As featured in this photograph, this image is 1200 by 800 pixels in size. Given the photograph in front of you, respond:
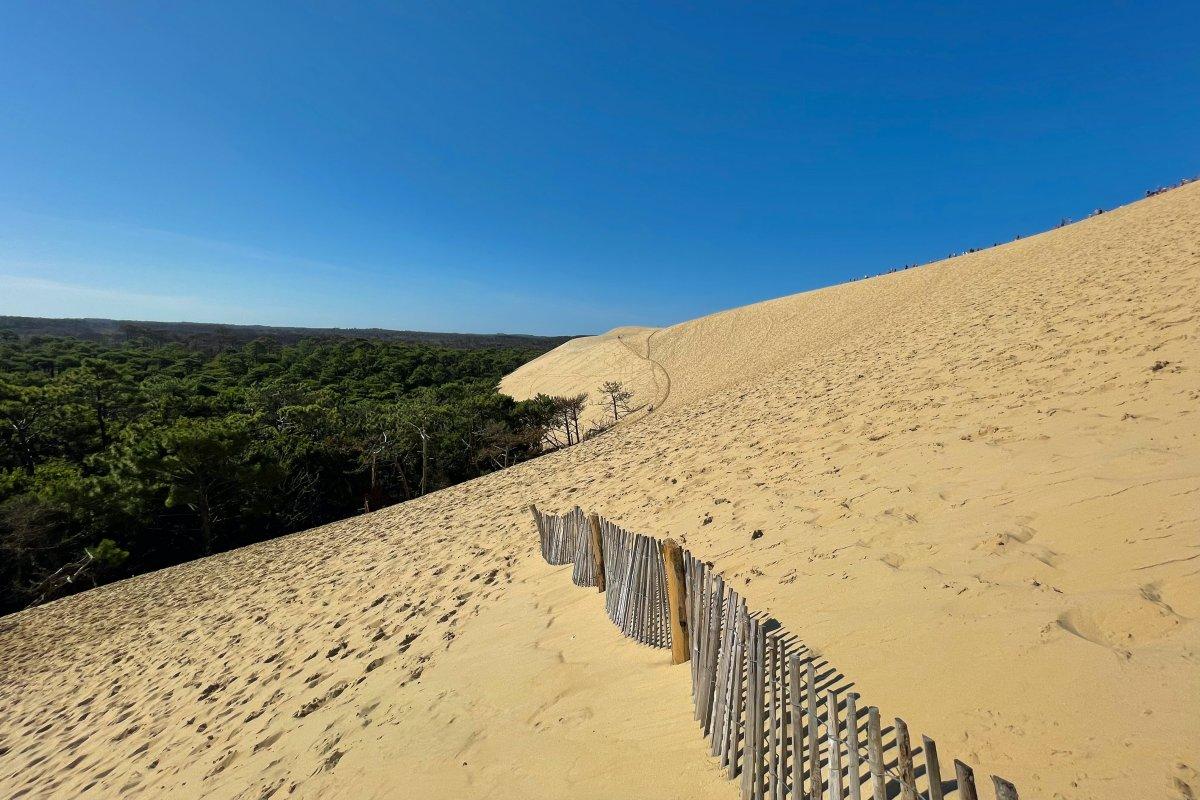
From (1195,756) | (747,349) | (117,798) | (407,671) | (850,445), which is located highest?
(747,349)

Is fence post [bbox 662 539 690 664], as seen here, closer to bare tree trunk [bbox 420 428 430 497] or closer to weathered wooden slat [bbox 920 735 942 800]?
weathered wooden slat [bbox 920 735 942 800]

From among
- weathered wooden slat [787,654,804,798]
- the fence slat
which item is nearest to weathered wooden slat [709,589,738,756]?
weathered wooden slat [787,654,804,798]

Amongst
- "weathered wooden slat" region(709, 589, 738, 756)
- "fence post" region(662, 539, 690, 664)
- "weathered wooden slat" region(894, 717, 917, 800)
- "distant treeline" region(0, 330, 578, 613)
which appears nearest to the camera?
"weathered wooden slat" region(894, 717, 917, 800)

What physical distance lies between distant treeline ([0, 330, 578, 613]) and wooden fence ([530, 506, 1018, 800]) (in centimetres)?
1790

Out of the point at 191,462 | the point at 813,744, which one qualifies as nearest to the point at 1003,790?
the point at 813,744

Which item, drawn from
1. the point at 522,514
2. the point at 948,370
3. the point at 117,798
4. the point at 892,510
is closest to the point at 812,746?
the point at 892,510

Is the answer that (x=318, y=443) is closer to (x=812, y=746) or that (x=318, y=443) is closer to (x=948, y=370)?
(x=948, y=370)

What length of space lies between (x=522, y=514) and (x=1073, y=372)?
9.04m

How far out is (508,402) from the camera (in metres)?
29.4

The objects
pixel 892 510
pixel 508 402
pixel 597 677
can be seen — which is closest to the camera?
pixel 597 677

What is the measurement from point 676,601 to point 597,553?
1944mm

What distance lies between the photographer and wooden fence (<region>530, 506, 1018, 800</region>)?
1718mm

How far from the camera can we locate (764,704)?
2689mm

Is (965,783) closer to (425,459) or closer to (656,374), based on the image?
(425,459)
